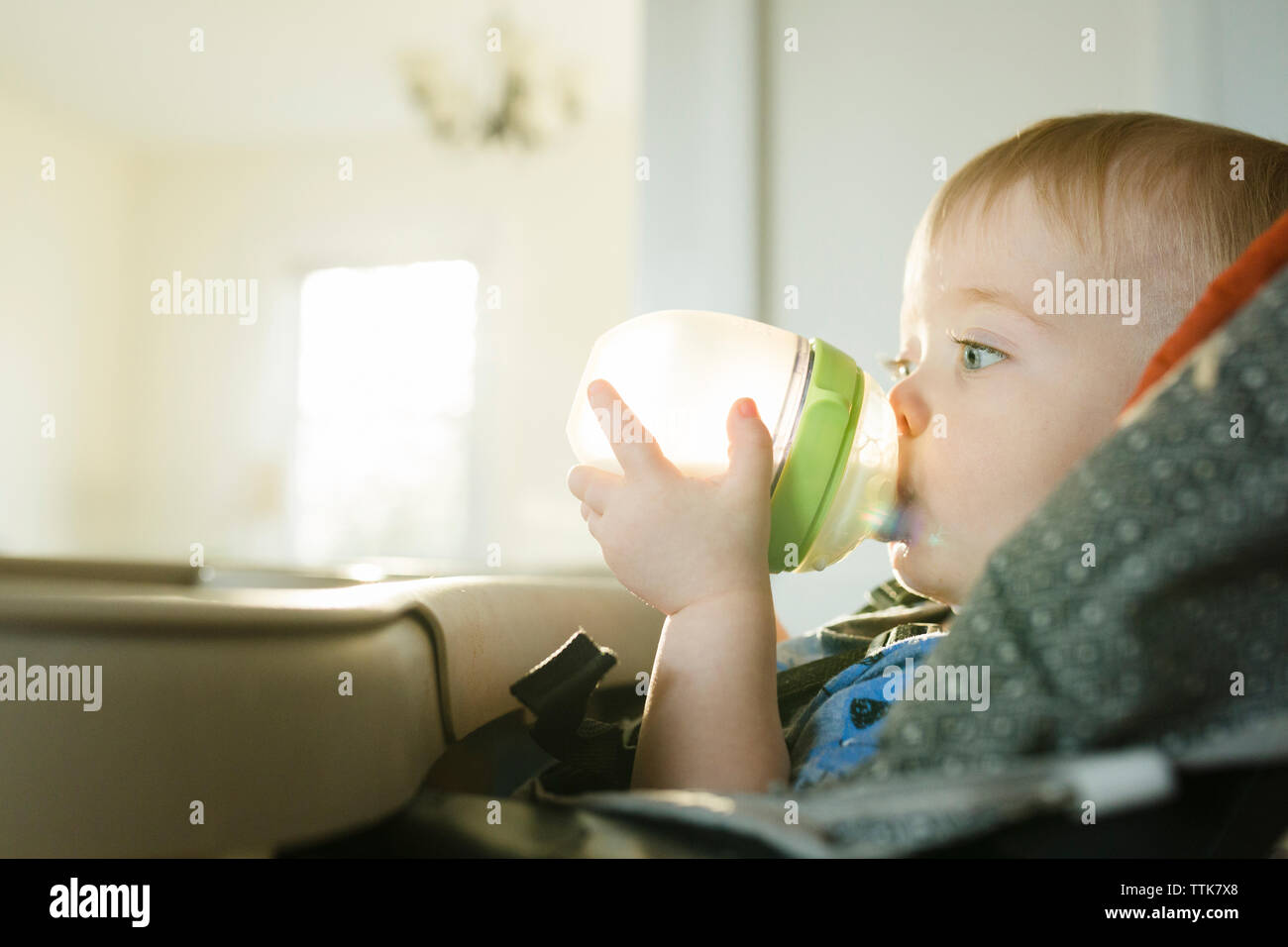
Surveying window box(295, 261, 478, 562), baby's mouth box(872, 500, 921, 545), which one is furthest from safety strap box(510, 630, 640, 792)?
window box(295, 261, 478, 562)

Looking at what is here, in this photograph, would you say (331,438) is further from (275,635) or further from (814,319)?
(275,635)

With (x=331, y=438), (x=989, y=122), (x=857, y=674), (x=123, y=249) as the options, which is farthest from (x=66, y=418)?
(x=857, y=674)

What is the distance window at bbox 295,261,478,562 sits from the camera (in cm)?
571

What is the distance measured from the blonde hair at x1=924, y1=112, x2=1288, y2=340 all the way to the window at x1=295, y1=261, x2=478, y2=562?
522cm

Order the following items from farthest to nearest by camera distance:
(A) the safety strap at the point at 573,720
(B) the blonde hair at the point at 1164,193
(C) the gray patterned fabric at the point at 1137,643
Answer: (B) the blonde hair at the point at 1164,193
(A) the safety strap at the point at 573,720
(C) the gray patterned fabric at the point at 1137,643

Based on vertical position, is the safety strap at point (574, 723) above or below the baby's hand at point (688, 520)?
below

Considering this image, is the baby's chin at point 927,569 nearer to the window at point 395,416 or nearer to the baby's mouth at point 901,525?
the baby's mouth at point 901,525

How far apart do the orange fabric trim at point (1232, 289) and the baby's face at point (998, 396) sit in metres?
0.27

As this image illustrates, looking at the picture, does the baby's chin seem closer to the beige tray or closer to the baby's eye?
the baby's eye

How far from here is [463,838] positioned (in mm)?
405

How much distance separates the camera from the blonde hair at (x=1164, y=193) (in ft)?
2.24

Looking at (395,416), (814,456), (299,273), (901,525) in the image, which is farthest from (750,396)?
(299,273)

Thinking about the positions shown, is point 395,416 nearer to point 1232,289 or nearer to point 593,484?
point 593,484

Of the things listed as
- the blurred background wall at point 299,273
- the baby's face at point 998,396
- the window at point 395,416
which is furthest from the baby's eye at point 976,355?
the window at point 395,416
